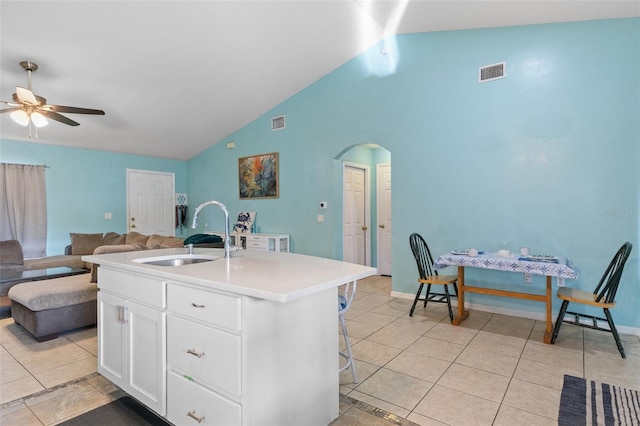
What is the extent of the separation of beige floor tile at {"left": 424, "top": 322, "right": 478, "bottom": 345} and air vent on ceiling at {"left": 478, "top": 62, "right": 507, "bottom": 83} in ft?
9.13

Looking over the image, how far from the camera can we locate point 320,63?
5031mm

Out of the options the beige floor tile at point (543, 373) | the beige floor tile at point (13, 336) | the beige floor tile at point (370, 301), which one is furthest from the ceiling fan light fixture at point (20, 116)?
the beige floor tile at point (543, 373)

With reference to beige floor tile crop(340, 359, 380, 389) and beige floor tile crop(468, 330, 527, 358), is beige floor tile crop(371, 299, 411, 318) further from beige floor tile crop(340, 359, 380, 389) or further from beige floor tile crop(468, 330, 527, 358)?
beige floor tile crop(340, 359, 380, 389)

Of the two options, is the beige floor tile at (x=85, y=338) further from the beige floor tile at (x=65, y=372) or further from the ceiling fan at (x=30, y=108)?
the ceiling fan at (x=30, y=108)

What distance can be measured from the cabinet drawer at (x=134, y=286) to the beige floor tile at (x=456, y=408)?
63.7 inches

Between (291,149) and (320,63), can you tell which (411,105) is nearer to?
(320,63)

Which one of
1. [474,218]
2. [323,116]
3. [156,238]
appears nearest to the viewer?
[474,218]

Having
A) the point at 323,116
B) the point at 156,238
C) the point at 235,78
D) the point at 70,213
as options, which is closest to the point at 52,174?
the point at 70,213

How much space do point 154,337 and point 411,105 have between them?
3.96m

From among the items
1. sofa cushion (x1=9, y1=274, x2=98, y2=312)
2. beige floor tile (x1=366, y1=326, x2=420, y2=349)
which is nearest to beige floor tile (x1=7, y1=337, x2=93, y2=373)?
sofa cushion (x1=9, y1=274, x2=98, y2=312)

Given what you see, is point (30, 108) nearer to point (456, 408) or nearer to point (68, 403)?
point (68, 403)

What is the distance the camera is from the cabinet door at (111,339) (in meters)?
2.08

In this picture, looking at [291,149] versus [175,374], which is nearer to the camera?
[175,374]

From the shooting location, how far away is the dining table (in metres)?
3.05
